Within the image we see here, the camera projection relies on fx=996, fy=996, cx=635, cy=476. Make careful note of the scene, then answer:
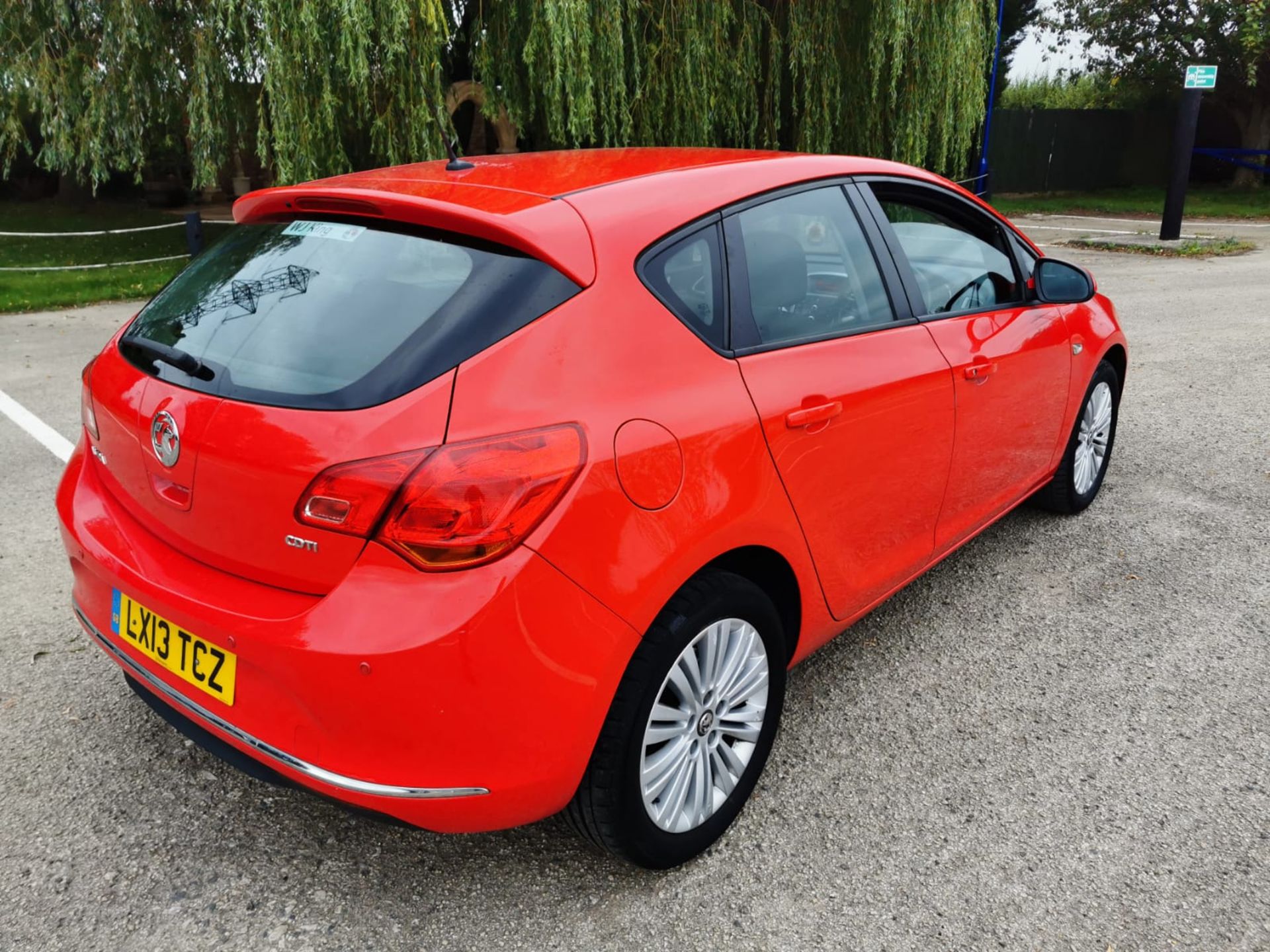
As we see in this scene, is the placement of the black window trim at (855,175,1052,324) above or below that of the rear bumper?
above

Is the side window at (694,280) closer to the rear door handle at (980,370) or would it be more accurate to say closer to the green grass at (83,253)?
the rear door handle at (980,370)

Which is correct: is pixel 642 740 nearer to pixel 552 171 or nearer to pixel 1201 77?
pixel 552 171

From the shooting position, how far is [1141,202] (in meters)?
25.8

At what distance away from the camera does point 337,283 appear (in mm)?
2184

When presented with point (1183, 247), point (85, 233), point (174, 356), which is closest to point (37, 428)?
point (174, 356)

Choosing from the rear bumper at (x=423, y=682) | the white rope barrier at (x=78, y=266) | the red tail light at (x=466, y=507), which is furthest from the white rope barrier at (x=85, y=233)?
the red tail light at (x=466, y=507)

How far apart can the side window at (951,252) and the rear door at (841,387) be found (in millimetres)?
229

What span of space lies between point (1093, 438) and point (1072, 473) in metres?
0.27

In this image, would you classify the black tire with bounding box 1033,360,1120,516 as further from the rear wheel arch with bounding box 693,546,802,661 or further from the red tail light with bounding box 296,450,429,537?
the red tail light with bounding box 296,450,429,537

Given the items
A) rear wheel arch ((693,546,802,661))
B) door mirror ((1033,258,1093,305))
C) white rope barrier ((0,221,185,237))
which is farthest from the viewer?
Answer: white rope barrier ((0,221,185,237))

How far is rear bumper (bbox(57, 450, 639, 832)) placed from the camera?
6.07 feet

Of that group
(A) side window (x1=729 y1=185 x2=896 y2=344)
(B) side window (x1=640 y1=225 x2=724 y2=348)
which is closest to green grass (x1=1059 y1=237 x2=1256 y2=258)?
(A) side window (x1=729 y1=185 x2=896 y2=344)

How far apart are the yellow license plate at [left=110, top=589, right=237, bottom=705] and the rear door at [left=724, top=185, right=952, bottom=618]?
1313 millimetres

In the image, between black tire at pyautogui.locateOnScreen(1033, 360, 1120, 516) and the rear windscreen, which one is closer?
the rear windscreen
